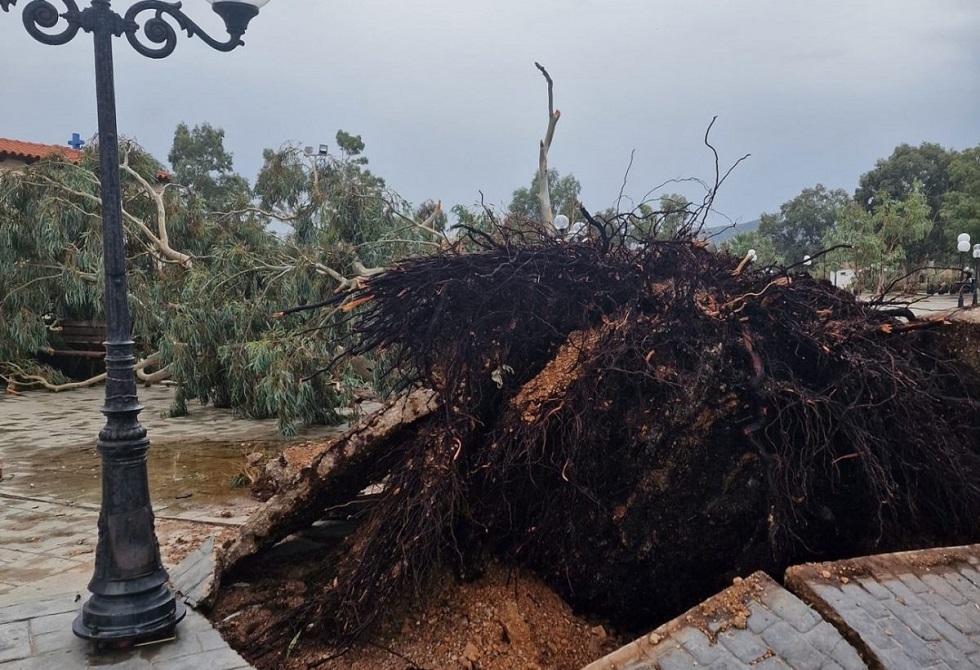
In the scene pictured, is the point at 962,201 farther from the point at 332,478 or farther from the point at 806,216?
the point at 332,478

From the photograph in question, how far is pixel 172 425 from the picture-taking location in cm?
1200

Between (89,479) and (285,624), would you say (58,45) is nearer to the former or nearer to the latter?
(285,624)

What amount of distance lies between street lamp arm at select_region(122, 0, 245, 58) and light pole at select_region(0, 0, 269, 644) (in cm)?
8

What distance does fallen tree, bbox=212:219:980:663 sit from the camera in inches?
131

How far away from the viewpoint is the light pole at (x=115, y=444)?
3.75m

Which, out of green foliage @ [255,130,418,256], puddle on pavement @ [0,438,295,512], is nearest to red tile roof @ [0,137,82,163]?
green foliage @ [255,130,418,256]

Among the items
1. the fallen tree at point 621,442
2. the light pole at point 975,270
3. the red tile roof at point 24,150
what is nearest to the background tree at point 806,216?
the light pole at point 975,270

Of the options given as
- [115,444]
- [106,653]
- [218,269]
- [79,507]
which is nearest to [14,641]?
[106,653]

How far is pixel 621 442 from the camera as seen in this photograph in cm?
340

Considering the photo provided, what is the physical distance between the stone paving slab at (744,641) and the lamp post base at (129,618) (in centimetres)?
221

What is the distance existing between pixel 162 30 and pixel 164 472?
5871 mm

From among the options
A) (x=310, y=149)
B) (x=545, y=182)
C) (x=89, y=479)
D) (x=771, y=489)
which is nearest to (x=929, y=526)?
(x=771, y=489)

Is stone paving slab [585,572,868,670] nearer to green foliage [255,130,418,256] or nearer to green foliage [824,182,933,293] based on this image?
green foliage [824,182,933,293]

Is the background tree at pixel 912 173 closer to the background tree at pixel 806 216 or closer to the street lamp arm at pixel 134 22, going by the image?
the background tree at pixel 806 216
